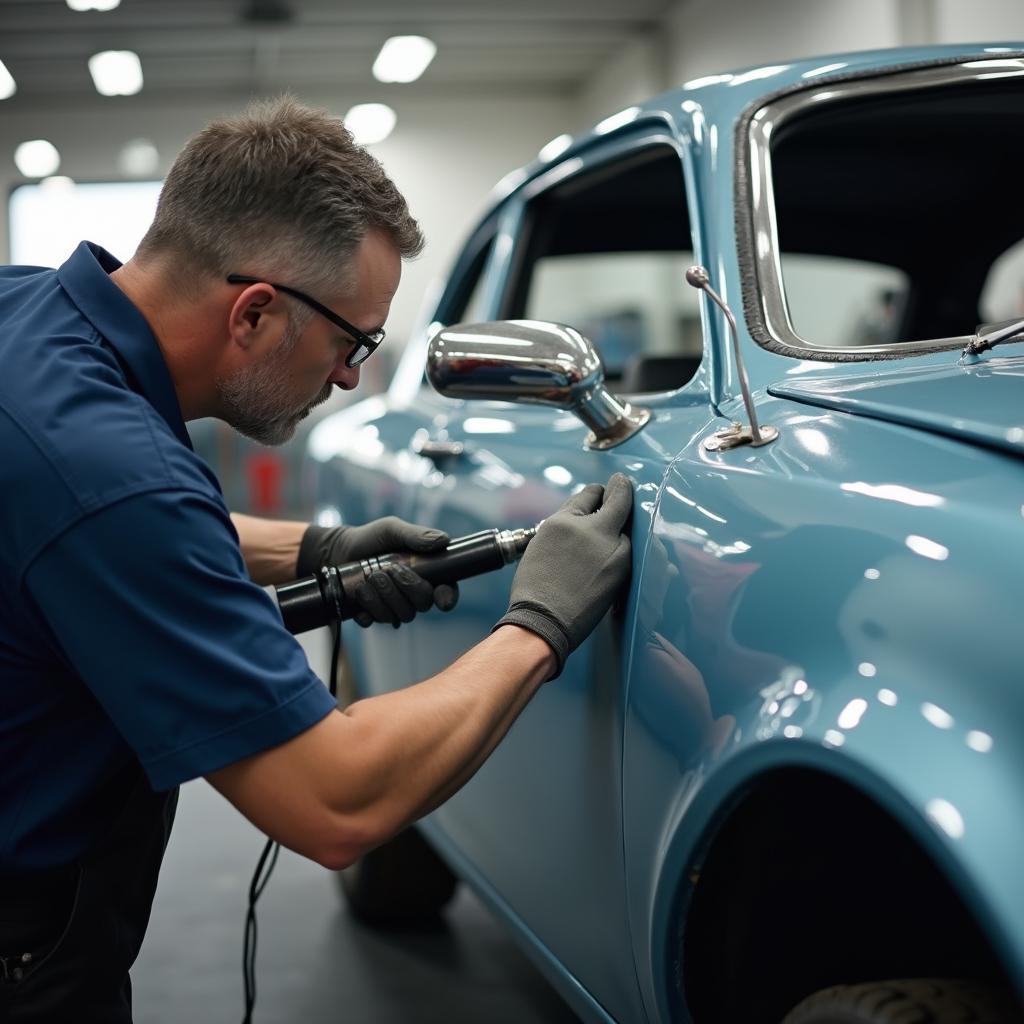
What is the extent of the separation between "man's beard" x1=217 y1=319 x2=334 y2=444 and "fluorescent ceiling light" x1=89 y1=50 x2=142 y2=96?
31.7 ft

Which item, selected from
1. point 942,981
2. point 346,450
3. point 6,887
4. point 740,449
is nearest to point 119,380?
point 6,887

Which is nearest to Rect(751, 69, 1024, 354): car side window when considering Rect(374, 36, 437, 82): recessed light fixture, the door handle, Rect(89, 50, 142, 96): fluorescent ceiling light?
the door handle

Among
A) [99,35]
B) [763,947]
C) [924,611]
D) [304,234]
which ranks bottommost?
[763,947]

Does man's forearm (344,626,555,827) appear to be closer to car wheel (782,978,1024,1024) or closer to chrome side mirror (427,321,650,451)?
chrome side mirror (427,321,650,451)

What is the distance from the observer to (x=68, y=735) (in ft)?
4.32

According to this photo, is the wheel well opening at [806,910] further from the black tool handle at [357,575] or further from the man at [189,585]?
the black tool handle at [357,575]

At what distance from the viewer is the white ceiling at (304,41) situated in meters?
9.28

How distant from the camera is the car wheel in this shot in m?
0.98

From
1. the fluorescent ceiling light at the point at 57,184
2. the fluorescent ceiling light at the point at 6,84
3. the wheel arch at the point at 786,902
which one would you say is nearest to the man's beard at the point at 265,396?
the wheel arch at the point at 786,902

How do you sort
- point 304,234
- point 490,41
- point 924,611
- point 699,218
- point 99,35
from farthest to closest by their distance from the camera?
point 490,41, point 99,35, point 699,218, point 304,234, point 924,611

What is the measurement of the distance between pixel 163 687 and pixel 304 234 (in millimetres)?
539

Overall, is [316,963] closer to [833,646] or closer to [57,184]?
[833,646]

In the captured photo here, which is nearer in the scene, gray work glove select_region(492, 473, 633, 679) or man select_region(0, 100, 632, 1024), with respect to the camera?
man select_region(0, 100, 632, 1024)

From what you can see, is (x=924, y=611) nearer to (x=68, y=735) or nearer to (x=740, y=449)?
(x=740, y=449)
